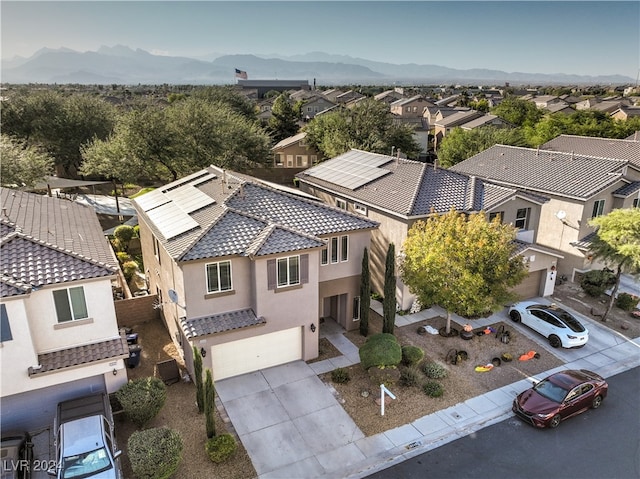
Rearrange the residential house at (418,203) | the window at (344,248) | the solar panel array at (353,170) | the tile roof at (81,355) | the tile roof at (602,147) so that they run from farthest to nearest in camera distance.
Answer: the tile roof at (602,147)
the solar panel array at (353,170)
the residential house at (418,203)
the window at (344,248)
the tile roof at (81,355)

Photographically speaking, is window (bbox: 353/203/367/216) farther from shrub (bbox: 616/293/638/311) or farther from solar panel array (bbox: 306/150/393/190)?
shrub (bbox: 616/293/638/311)

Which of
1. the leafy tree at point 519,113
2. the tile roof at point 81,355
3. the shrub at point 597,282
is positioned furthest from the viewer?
the leafy tree at point 519,113

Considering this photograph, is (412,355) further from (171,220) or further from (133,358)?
(171,220)

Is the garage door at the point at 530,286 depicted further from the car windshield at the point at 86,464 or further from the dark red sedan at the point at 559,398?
the car windshield at the point at 86,464

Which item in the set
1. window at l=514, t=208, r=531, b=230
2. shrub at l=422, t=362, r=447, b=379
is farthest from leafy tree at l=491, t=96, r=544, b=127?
shrub at l=422, t=362, r=447, b=379

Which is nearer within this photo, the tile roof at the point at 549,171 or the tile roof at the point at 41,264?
the tile roof at the point at 41,264

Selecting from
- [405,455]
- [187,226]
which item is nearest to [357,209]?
[187,226]

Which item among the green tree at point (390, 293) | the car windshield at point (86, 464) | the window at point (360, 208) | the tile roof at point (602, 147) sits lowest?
the car windshield at point (86, 464)

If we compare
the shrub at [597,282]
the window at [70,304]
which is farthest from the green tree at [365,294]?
the shrub at [597,282]
